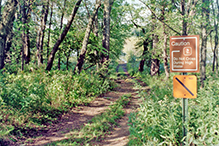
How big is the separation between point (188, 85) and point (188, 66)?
36 centimetres

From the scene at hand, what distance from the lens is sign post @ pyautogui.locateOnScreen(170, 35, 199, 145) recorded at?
10.7ft

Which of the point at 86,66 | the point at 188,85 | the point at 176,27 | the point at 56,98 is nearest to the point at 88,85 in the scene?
the point at 56,98

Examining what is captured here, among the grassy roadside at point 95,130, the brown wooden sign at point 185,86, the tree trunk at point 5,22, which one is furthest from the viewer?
the tree trunk at point 5,22

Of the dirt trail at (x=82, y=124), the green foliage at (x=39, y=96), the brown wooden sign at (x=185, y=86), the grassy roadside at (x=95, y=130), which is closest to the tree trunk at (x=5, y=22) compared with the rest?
the green foliage at (x=39, y=96)

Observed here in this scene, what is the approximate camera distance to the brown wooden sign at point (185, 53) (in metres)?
3.26

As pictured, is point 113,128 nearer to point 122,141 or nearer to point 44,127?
point 122,141

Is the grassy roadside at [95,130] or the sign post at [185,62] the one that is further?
the grassy roadside at [95,130]

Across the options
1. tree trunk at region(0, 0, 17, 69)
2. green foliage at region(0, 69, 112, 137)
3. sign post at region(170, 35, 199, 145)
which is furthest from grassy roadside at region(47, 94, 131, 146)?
tree trunk at region(0, 0, 17, 69)

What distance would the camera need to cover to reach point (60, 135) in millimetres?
5383

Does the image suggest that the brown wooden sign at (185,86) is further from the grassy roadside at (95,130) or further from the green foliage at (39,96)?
the green foliage at (39,96)

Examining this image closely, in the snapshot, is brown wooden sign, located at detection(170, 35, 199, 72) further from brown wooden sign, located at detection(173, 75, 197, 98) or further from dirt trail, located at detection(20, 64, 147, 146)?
dirt trail, located at detection(20, 64, 147, 146)

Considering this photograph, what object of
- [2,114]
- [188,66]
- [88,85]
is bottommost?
[2,114]

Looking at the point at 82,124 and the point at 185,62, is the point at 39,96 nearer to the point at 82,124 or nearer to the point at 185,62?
the point at 82,124

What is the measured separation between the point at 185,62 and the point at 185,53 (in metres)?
0.17
